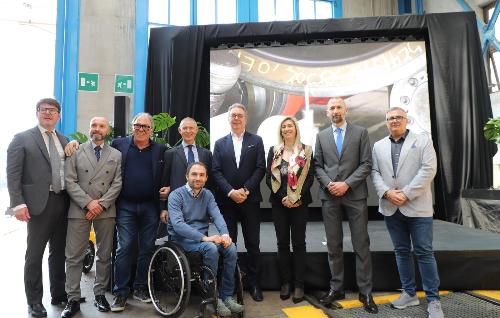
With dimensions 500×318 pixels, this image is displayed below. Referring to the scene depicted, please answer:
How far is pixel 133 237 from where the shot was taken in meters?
2.60

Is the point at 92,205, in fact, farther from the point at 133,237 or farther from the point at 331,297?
the point at 331,297

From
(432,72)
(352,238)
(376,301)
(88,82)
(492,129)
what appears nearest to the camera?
(352,238)

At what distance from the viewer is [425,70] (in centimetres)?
511

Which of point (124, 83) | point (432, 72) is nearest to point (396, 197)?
point (432, 72)

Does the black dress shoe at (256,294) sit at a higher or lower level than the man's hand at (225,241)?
lower

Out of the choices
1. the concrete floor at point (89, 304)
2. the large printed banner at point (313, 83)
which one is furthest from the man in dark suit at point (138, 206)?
the large printed banner at point (313, 83)

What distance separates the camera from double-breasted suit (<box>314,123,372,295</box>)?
8.08 feet

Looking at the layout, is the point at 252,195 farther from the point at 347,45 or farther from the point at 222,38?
the point at 347,45

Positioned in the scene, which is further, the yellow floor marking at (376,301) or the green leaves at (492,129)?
the green leaves at (492,129)

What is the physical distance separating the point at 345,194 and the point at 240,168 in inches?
32.7

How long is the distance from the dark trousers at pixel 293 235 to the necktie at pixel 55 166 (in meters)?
1.60

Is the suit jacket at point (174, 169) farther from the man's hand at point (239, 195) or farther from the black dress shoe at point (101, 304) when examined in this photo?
the black dress shoe at point (101, 304)

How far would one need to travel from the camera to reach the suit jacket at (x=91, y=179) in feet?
7.94

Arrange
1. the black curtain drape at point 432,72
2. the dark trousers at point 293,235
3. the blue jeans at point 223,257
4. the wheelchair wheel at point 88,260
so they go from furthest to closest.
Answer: the black curtain drape at point 432,72
the wheelchair wheel at point 88,260
the dark trousers at point 293,235
the blue jeans at point 223,257
